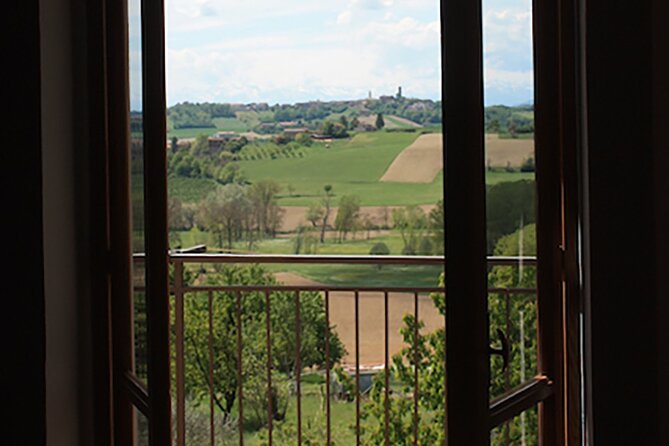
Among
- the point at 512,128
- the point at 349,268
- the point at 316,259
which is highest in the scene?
the point at 512,128

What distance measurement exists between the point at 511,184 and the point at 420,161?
398 centimetres

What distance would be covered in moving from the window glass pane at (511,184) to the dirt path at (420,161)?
386 centimetres

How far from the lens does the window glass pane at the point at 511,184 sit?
166 cm

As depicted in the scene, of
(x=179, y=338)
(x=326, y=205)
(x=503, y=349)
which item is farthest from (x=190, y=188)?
(x=503, y=349)

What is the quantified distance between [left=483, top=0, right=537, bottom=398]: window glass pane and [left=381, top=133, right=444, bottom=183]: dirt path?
386cm

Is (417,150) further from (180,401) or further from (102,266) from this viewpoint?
(102,266)

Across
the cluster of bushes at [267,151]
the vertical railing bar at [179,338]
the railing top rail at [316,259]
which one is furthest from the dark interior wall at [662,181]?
the cluster of bushes at [267,151]

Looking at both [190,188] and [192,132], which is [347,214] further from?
[192,132]

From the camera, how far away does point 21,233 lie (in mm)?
2021

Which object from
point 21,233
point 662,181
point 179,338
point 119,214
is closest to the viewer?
point 662,181

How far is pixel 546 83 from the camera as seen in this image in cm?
188

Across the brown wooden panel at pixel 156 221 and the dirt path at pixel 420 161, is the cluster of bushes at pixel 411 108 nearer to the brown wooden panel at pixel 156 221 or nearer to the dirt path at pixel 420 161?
the dirt path at pixel 420 161

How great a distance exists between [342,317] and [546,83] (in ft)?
11.4

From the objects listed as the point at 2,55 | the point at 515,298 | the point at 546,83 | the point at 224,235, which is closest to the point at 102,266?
the point at 2,55
